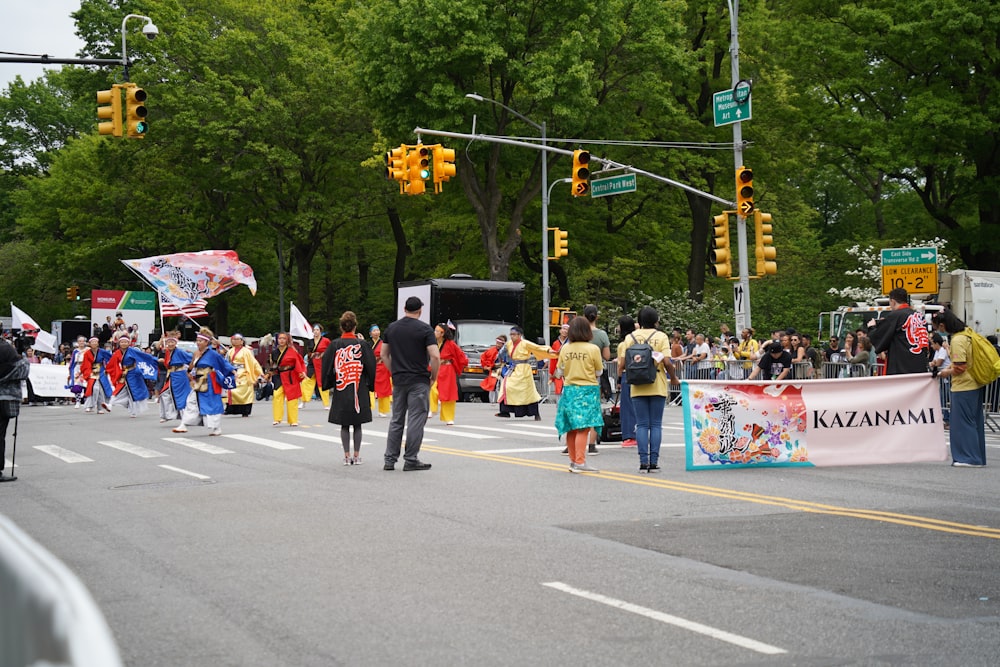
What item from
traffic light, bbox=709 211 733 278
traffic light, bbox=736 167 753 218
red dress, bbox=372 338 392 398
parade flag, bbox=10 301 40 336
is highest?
traffic light, bbox=736 167 753 218

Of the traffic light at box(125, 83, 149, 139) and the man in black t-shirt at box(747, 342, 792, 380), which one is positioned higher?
the traffic light at box(125, 83, 149, 139)

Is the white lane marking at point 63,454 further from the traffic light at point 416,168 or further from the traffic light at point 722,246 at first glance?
the traffic light at point 722,246

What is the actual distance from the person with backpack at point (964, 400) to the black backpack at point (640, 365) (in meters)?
3.38

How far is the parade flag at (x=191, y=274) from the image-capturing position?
38.6 m

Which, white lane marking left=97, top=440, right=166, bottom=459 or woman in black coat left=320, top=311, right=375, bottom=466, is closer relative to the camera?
woman in black coat left=320, top=311, right=375, bottom=466

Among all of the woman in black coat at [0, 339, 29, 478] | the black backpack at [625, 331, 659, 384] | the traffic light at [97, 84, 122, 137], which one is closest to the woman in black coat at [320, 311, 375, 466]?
the black backpack at [625, 331, 659, 384]

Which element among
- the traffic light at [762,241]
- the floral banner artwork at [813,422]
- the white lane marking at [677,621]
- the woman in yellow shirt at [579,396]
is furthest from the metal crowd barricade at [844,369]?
the white lane marking at [677,621]

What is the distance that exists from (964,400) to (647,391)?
3574 millimetres

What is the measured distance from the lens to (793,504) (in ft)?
34.8

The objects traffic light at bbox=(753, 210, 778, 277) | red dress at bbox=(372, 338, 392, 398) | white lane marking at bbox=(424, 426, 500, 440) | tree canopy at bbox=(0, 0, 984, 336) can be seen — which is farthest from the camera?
tree canopy at bbox=(0, 0, 984, 336)

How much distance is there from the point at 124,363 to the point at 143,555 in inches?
783

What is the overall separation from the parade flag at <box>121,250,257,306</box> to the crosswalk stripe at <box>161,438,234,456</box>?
18.5 meters

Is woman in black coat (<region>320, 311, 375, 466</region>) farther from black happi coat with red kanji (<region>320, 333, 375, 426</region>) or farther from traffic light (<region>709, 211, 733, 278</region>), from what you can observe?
traffic light (<region>709, 211, 733, 278</region>)

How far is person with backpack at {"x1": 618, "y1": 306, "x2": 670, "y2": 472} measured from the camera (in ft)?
43.9
